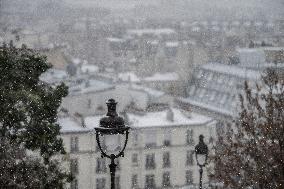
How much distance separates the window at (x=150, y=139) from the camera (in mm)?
44156

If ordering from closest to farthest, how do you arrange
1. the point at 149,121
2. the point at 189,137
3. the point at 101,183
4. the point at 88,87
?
the point at 101,183 → the point at 149,121 → the point at 189,137 → the point at 88,87

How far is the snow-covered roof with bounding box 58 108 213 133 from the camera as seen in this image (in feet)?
137

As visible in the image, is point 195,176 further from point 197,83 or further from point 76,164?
point 197,83

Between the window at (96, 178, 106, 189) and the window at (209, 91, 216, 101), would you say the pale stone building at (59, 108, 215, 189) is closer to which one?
the window at (96, 178, 106, 189)

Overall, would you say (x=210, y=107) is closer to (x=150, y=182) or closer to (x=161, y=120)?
(x=161, y=120)

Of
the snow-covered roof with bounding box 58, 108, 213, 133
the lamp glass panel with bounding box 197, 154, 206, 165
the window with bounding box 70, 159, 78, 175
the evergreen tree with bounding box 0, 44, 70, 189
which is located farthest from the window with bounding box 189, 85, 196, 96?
the lamp glass panel with bounding box 197, 154, 206, 165

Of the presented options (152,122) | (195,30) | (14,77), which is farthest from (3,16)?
(14,77)

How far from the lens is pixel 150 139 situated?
44.3 m

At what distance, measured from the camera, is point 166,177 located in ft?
146

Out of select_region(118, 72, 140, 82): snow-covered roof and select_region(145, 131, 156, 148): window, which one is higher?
select_region(118, 72, 140, 82): snow-covered roof

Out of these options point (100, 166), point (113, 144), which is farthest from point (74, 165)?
point (113, 144)

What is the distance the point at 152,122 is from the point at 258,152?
106 ft

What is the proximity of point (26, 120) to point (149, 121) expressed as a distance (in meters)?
27.5

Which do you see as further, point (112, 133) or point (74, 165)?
point (74, 165)
